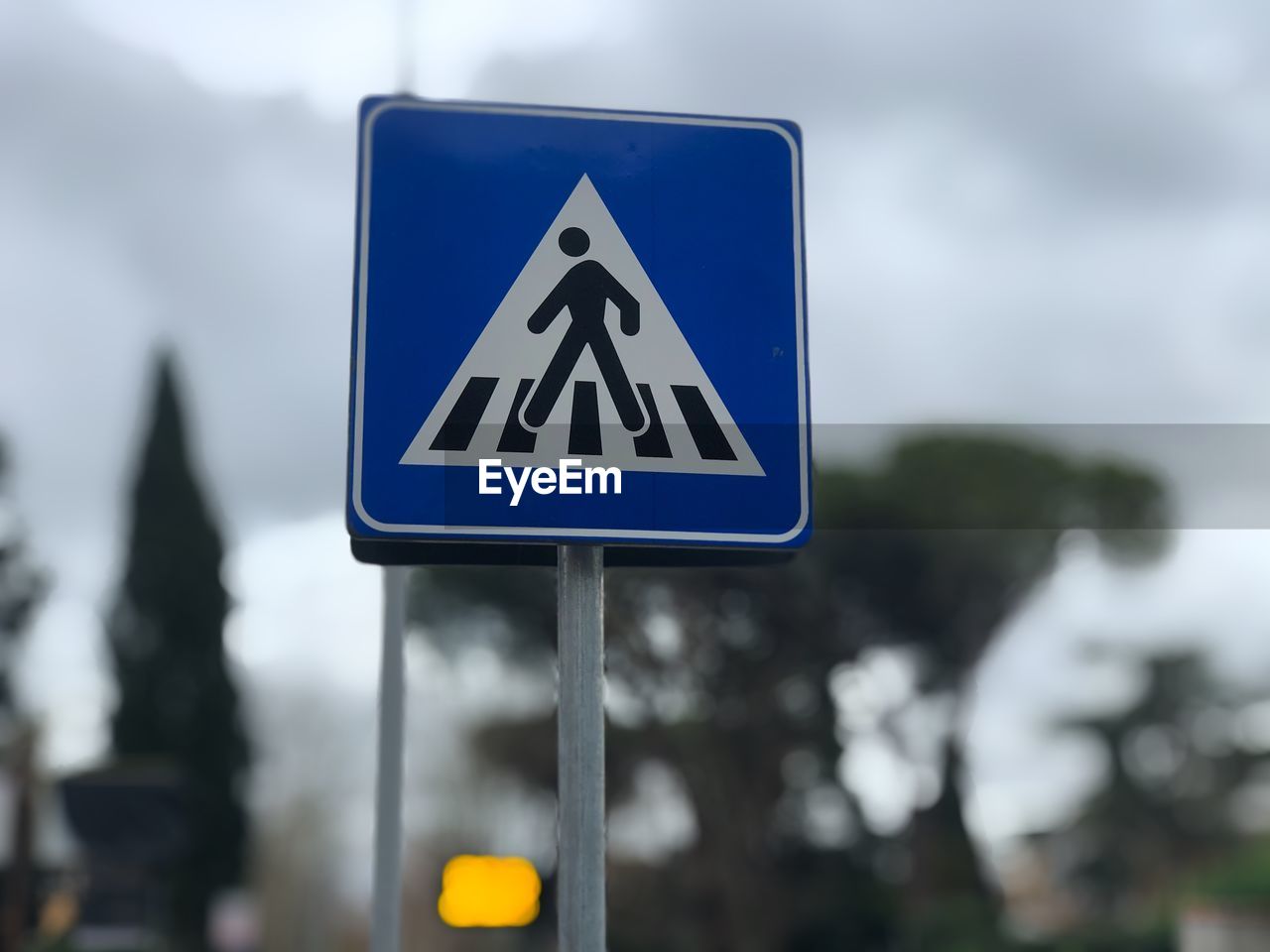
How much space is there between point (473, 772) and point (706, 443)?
84.1 feet

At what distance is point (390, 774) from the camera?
5734 millimetres

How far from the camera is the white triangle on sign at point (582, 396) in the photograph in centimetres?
223

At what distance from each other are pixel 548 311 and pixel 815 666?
22921 millimetres

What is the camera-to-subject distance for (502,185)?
2.39 metres

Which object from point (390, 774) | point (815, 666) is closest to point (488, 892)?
point (390, 774)

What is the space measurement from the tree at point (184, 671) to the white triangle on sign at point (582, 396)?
116 ft

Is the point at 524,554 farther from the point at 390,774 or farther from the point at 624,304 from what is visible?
the point at 390,774

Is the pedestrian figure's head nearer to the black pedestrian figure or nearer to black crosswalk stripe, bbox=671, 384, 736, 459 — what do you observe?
the black pedestrian figure

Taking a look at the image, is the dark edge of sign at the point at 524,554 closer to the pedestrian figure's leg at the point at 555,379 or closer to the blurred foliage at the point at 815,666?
the pedestrian figure's leg at the point at 555,379

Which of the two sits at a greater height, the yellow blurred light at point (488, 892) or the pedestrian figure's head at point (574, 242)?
the pedestrian figure's head at point (574, 242)

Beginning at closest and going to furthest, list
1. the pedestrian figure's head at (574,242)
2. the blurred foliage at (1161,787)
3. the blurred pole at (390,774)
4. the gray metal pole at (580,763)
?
the gray metal pole at (580,763) → the pedestrian figure's head at (574,242) → the blurred pole at (390,774) → the blurred foliage at (1161,787)

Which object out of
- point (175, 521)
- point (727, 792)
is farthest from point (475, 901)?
point (175, 521)

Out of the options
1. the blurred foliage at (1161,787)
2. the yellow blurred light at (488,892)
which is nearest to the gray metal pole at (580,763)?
the yellow blurred light at (488,892)

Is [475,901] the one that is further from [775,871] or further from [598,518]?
[775,871]
